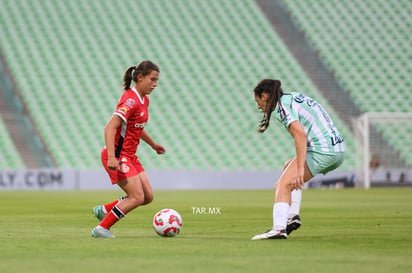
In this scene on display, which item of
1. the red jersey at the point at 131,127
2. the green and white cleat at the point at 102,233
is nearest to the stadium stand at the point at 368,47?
the red jersey at the point at 131,127

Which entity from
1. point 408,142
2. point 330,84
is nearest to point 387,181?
point 408,142

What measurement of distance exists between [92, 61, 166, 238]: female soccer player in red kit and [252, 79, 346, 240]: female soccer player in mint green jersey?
1253 millimetres

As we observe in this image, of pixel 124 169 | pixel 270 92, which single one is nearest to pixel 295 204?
pixel 270 92

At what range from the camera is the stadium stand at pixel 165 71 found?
26.6 metres

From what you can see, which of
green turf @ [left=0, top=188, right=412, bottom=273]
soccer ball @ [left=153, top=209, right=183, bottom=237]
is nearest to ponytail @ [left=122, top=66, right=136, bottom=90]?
soccer ball @ [left=153, top=209, right=183, bottom=237]

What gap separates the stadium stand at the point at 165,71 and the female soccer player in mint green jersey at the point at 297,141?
18.3m

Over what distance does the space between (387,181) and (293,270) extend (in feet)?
72.8

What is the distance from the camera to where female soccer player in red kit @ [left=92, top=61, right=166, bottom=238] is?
8.04 meters

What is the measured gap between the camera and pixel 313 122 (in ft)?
25.6

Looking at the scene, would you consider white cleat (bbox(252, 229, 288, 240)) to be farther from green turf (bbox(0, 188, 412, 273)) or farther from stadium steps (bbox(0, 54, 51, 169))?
stadium steps (bbox(0, 54, 51, 169))

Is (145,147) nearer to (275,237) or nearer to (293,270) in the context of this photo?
(275,237)

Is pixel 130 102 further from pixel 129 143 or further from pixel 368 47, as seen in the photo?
pixel 368 47

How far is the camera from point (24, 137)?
84.8 ft

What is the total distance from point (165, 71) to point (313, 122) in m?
21.2
